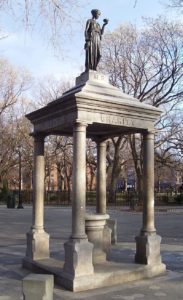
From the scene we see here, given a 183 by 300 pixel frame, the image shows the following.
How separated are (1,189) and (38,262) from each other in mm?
42772

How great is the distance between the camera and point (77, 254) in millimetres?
8695

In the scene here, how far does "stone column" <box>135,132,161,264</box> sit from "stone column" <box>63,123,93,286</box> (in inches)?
68.4

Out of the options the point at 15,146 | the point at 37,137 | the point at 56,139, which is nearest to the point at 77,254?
the point at 37,137

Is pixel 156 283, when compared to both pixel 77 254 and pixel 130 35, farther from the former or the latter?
pixel 130 35

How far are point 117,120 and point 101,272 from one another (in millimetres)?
3358

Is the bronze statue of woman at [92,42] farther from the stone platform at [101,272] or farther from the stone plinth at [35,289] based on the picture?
the stone plinth at [35,289]

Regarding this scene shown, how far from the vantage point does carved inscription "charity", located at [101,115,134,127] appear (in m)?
9.69

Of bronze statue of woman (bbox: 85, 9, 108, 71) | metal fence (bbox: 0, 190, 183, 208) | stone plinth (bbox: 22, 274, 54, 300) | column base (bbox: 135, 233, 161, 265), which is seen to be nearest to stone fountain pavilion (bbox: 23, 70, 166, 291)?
column base (bbox: 135, 233, 161, 265)

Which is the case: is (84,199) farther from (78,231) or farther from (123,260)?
(123,260)

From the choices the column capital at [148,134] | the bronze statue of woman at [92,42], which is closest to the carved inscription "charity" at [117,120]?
the column capital at [148,134]

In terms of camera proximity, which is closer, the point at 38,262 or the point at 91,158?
the point at 38,262

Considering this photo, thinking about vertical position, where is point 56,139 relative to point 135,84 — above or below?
below

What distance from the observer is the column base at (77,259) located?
8648mm

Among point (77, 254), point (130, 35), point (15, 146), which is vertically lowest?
point (77, 254)
